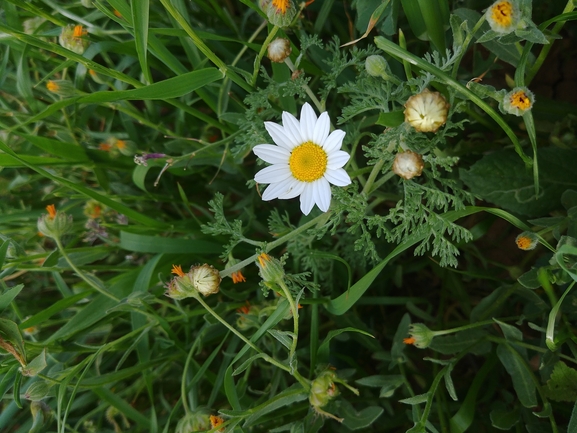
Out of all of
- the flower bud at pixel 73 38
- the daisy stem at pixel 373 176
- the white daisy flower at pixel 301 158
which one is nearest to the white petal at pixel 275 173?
the white daisy flower at pixel 301 158

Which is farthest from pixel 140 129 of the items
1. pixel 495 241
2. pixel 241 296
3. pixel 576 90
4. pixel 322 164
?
pixel 576 90

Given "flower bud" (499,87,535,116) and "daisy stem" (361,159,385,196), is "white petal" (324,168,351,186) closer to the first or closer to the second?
"daisy stem" (361,159,385,196)

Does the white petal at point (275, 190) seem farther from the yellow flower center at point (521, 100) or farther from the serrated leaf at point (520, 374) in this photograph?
the serrated leaf at point (520, 374)

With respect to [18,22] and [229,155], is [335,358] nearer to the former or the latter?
[229,155]

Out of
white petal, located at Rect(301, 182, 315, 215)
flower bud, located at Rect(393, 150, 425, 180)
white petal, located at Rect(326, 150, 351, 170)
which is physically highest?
flower bud, located at Rect(393, 150, 425, 180)

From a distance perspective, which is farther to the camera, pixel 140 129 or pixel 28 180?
pixel 140 129

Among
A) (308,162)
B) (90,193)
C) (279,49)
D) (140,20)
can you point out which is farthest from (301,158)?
(90,193)

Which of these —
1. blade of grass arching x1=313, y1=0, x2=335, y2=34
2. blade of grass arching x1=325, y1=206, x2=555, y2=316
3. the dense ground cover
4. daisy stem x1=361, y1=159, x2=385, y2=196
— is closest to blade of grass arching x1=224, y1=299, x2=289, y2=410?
the dense ground cover
